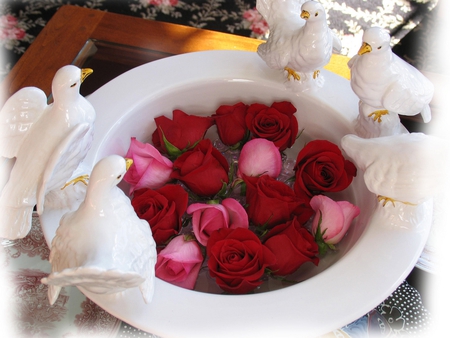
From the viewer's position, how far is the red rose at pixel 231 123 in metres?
0.68

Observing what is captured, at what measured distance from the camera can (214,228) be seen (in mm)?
574

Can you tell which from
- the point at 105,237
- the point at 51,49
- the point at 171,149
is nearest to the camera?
the point at 105,237

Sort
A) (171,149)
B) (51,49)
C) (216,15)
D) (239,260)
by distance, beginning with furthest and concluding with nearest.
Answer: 1. (216,15)
2. (51,49)
3. (171,149)
4. (239,260)

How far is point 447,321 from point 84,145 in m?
0.54

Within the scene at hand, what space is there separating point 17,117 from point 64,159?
80mm

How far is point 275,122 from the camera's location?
670 millimetres

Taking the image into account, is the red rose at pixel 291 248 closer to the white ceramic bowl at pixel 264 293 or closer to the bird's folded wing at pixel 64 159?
the white ceramic bowl at pixel 264 293

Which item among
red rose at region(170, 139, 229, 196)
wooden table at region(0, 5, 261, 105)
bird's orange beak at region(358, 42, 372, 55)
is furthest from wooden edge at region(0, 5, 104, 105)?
bird's orange beak at region(358, 42, 372, 55)

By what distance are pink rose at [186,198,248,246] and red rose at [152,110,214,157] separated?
0.42 feet

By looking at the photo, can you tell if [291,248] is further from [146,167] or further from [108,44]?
[108,44]

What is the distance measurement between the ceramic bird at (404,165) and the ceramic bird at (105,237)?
26 cm

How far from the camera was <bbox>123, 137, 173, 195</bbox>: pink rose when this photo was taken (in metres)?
0.62

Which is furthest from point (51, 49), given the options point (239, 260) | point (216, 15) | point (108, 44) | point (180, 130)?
point (216, 15)

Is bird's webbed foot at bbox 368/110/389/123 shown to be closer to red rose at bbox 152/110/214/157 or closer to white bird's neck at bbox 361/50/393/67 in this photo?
white bird's neck at bbox 361/50/393/67
